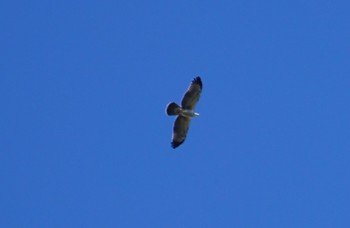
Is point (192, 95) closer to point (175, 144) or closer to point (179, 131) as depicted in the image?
point (179, 131)

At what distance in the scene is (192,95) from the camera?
77000 mm

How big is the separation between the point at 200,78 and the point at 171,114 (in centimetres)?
159

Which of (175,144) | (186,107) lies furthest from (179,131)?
(186,107)

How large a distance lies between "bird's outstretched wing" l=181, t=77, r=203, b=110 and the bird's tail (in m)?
0.24

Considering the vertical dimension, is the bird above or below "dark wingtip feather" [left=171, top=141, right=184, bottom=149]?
above

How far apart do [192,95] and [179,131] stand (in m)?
1.47

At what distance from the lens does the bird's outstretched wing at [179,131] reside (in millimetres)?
77312

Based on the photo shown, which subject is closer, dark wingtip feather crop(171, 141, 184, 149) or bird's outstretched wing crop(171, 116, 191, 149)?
bird's outstretched wing crop(171, 116, 191, 149)

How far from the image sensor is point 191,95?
252 ft

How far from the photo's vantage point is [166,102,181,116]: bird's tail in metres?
76.6

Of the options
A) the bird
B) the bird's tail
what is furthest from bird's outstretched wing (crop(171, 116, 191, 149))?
the bird's tail

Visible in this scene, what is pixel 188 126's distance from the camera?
254 feet

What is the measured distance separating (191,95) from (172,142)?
1874mm

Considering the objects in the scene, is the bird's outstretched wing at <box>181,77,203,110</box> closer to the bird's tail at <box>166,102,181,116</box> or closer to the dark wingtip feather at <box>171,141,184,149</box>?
the bird's tail at <box>166,102,181,116</box>
